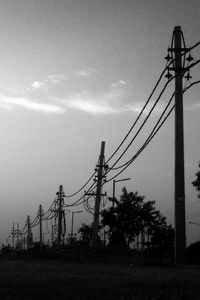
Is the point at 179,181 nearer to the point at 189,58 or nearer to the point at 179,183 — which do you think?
the point at 179,183

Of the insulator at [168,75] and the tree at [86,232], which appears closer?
the insulator at [168,75]

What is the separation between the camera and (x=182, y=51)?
20094mm

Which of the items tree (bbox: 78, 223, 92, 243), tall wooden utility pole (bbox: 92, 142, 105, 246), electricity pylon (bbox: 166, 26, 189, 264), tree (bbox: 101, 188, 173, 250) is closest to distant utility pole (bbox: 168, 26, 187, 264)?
electricity pylon (bbox: 166, 26, 189, 264)

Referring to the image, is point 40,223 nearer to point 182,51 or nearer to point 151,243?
point 151,243

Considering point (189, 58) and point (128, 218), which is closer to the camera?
point (189, 58)

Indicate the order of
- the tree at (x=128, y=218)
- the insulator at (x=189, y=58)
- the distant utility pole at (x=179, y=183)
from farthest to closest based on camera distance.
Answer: the tree at (x=128, y=218), the insulator at (x=189, y=58), the distant utility pole at (x=179, y=183)

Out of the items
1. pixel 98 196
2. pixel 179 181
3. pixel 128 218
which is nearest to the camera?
pixel 179 181

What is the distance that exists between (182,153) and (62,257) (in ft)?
66.1

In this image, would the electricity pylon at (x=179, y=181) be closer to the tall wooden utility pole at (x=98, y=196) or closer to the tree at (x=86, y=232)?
the tall wooden utility pole at (x=98, y=196)

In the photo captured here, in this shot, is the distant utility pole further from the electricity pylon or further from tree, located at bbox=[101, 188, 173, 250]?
tree, located at bbox=[101, 188, 173, 250]

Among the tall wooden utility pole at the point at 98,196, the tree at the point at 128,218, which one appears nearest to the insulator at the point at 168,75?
the tall wooden utility pole at the point at 98,196

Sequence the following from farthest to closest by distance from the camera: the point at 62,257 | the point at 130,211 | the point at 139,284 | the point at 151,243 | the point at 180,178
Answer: the point at 151,243 < the point at 130,211 < the point at 62,257 < the point at 180,178 < the point at 139,284

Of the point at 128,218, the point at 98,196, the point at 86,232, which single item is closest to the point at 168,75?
the point at 98,196

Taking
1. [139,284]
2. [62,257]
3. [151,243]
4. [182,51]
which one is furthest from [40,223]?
[139,284]
